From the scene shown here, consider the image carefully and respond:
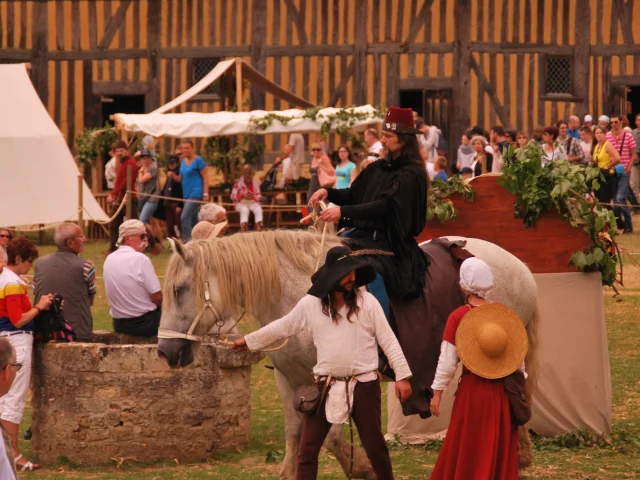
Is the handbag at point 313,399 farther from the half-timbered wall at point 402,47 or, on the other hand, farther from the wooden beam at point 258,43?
the wooden beam at point 258,43

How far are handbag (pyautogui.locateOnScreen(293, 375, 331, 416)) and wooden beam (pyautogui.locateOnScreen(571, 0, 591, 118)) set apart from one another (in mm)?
21858

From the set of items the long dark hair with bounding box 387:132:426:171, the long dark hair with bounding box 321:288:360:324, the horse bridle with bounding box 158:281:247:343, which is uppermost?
the long dark hair with bounding box 387:132:426:171

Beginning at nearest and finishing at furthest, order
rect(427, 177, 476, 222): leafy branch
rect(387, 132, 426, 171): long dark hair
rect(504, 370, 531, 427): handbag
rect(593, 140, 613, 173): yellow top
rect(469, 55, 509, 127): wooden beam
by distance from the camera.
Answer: rect(504, 370, 531, 427): handbag, rect(387, 132, 426, 171): long dark hair, rect(427, 177, 476, 222): leafy branch, rect(593, 140, 613, 173): yellow top, rect(469, 55, 509, 127): wooden beam

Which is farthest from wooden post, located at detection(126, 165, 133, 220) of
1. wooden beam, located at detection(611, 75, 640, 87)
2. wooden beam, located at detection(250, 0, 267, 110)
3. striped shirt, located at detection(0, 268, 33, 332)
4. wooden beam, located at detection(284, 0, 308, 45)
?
wooden beam, located at detection(611, 75, 640, 87)

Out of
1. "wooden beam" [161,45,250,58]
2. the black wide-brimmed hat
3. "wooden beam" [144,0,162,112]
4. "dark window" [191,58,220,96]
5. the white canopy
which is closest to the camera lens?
the black wide-brimmed hat

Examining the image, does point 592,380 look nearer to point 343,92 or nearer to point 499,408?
point 499,408

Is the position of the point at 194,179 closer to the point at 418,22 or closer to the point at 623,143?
the point at 623,143

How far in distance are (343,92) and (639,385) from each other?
17.1 metres

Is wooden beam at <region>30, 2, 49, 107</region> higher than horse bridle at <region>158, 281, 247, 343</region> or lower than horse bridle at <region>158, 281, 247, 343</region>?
higher

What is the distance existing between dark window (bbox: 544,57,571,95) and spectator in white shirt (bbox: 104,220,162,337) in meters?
19.1

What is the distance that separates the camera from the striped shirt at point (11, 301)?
29.5 feet

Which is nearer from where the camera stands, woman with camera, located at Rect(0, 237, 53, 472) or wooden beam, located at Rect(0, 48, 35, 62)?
woman with camera, located at Rect(0, 237, 53, 472)

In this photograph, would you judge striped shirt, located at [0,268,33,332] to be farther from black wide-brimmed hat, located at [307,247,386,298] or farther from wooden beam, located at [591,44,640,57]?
wooden beam, located at [591,44,640,57]

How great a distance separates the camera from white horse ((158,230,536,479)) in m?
7.49
